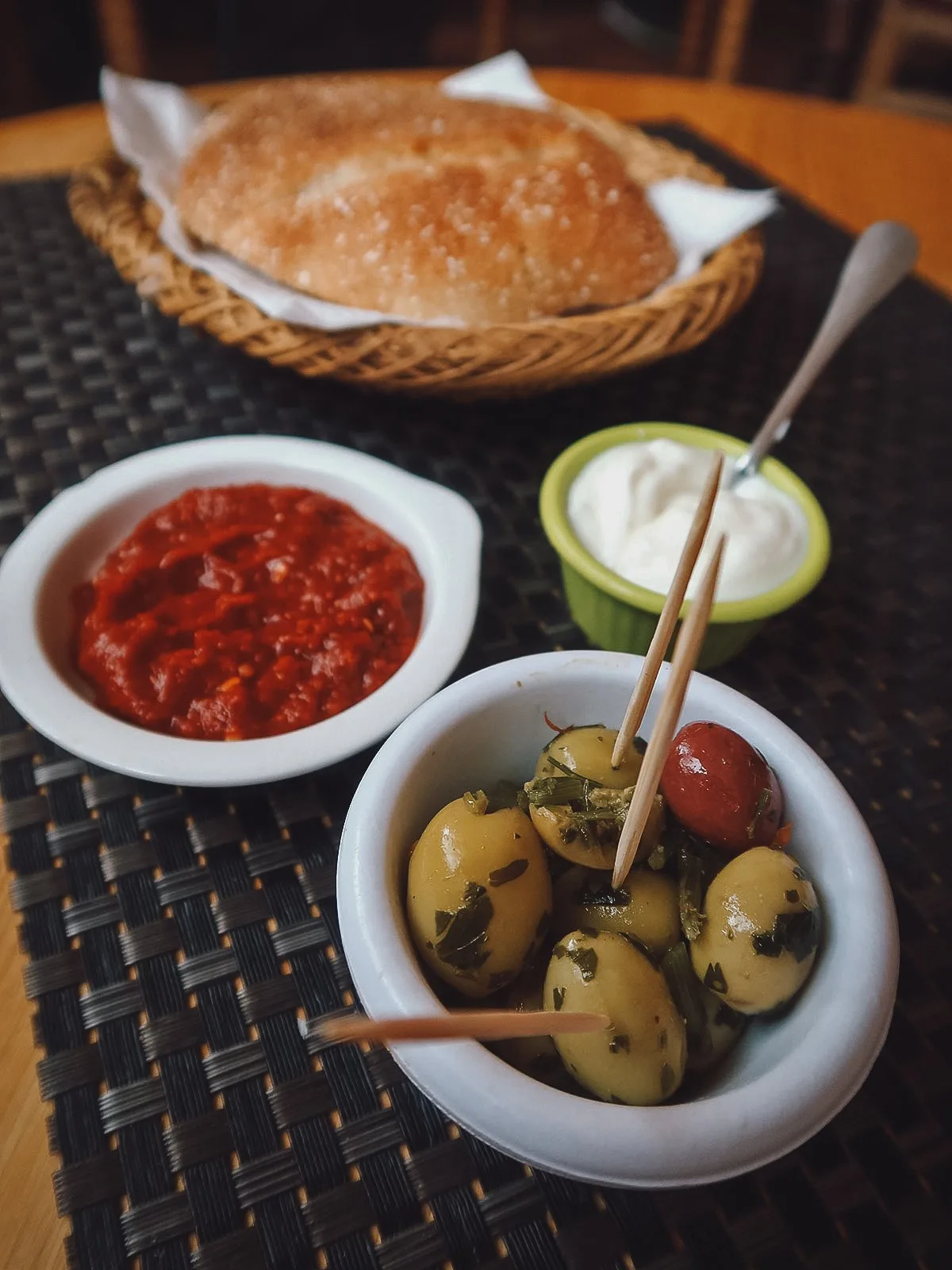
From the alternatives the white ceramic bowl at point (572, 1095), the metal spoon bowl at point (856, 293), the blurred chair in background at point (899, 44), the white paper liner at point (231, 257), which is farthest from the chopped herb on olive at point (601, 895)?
the blurred chair in background at point (899, 44)

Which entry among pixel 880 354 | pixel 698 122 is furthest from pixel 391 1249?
pixel 698 122

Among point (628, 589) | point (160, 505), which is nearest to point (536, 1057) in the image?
point (628, 589)

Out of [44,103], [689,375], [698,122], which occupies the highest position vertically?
[698,122]

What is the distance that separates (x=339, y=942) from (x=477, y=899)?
0.22m

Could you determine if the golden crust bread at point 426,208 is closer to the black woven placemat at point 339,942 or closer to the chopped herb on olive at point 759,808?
the black woven placemat at point 339,942

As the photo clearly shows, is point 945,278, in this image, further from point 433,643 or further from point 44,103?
point 44,103

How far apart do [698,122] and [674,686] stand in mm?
1881

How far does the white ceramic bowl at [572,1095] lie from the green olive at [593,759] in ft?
0.16

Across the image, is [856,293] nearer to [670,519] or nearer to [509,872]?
[670,519]

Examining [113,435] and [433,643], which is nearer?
[433,643]

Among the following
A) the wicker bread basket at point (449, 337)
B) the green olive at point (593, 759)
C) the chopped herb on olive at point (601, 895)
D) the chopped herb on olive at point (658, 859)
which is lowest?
the chopped herb on olive at point (601, 895)

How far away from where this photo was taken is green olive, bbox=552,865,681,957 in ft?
1.83

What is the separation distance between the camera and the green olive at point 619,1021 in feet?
1.60

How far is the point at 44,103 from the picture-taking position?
316 centimetres
